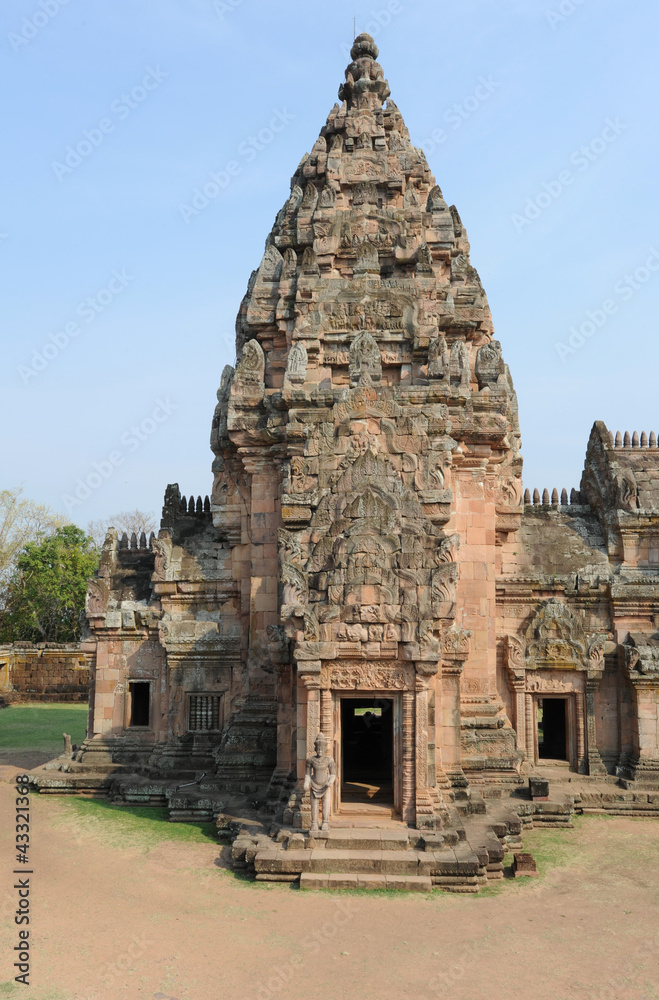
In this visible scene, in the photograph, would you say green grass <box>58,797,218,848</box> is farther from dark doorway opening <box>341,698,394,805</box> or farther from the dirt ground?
dark doorway opening <box>341,698,394,805</box>

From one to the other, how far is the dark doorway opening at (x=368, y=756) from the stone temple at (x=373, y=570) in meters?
0.12

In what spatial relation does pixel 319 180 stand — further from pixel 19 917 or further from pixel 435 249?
pixel 19 917

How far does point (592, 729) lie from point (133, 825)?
1009cm

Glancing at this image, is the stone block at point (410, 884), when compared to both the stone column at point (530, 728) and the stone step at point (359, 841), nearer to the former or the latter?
the stone step at point (359, 841)

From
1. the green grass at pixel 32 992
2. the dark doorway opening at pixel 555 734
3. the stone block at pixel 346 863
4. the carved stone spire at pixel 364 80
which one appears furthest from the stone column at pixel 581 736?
the carved stone spire at pixel 364 80

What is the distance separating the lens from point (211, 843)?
46.5 feet

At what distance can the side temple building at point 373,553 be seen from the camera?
13.3m

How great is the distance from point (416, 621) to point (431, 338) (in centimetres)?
623

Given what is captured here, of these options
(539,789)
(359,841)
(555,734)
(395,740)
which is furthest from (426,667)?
(555,734)

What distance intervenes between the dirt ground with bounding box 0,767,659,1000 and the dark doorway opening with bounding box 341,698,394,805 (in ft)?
8.95

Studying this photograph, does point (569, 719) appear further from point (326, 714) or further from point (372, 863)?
point (372, 863)

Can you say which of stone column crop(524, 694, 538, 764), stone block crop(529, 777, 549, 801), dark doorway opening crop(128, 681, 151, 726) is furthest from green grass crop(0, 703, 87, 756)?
stone block crop(529, 777, 549, 801)

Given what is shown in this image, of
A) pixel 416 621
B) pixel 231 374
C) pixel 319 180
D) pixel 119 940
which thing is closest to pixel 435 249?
pixel 319 180

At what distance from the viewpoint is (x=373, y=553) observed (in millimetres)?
13203
